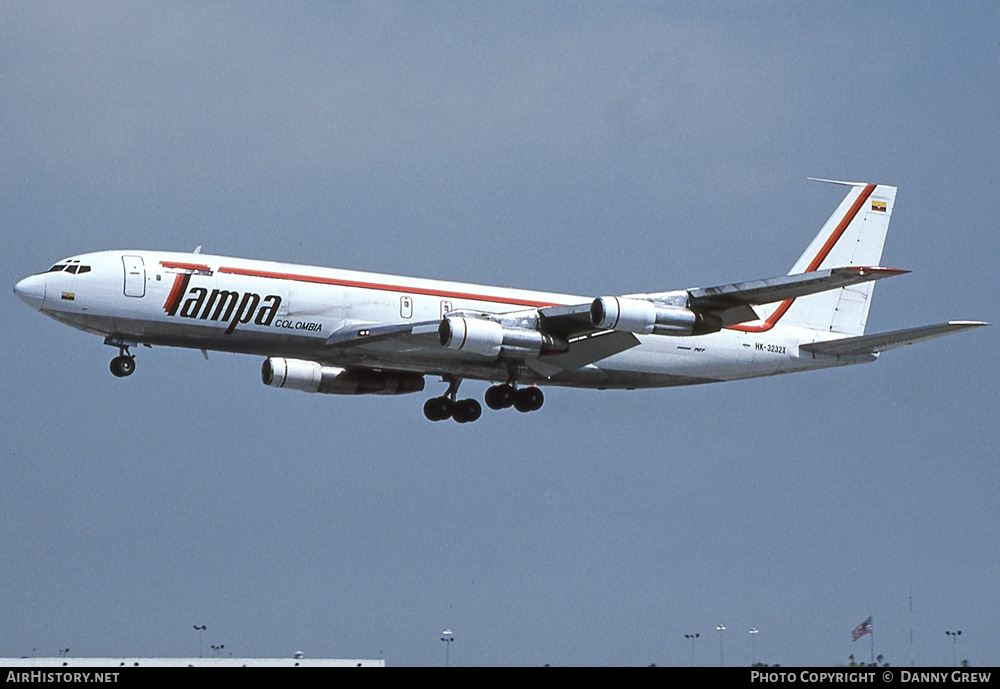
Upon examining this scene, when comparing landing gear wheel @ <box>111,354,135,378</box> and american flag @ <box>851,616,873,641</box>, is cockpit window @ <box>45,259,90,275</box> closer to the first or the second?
landing gear wheel @ <box>111,354,135,378</box>

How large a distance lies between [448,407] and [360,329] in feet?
26.0

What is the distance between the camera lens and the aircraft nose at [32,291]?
53.4 meters

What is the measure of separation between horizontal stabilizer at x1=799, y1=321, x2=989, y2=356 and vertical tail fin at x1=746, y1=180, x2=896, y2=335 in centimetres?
223

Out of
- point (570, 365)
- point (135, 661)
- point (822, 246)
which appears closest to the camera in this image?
point (135, 661)

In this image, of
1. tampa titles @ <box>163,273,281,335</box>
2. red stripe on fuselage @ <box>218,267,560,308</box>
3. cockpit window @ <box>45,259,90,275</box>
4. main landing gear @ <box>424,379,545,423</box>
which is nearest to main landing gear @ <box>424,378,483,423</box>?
main landing gear @ <box>424,379,545,423</box>

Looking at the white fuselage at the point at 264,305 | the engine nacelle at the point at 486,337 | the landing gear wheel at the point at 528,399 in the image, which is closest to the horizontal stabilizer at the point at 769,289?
the white fuselage at the point at 264,305

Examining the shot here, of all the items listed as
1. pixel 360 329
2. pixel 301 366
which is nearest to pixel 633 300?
pixel 360 329

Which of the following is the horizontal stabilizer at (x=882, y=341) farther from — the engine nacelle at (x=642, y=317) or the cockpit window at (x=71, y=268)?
the cockpit window at (x=71, y=268)

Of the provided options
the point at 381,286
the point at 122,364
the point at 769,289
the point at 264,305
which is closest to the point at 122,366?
the point at 122,364

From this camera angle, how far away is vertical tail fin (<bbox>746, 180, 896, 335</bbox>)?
2554 inches

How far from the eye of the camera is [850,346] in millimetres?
61406
